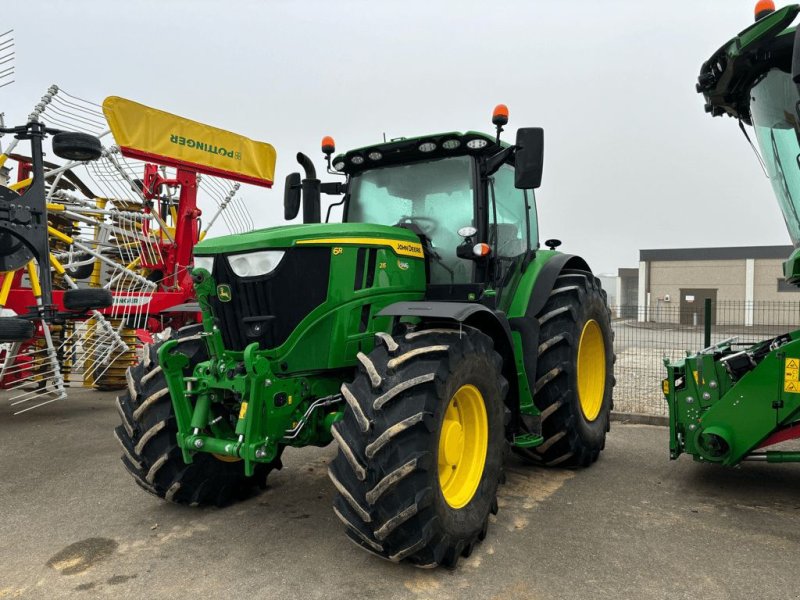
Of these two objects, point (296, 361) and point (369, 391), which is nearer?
point (369, 391)

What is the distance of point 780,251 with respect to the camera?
105 feet

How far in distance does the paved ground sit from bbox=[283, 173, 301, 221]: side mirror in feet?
6.63

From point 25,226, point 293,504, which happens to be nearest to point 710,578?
point 293,504

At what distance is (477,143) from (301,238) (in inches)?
57.7

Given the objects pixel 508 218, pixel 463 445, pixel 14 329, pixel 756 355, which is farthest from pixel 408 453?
pixel 14 329

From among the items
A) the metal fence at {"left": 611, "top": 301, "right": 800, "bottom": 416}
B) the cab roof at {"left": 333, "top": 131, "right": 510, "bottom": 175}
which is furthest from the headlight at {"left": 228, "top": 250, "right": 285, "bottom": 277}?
the metal fence at {"left": 611, "top": 301, "right": 800, "bottom": 416}

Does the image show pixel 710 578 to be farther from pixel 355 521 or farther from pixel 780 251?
pixel 780 251

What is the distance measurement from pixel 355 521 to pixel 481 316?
145 centimetres

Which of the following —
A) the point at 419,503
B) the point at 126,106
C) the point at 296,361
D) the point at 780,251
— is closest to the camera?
the point at 419,503

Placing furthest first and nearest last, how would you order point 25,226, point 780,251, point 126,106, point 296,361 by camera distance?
1. point 780,251
2. point 126,106
3. point 25,226
4. point 296,361

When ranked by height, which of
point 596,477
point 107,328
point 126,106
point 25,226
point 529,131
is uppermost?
point 126,106

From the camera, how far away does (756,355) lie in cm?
421

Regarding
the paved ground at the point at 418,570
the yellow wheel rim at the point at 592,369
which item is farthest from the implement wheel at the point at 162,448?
the yellow wheel rim at the point at 592,369

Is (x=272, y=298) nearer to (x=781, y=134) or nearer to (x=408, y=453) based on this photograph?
(x=408, y=453)
